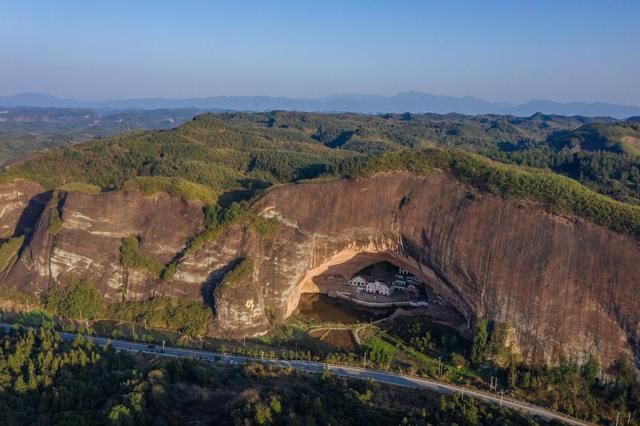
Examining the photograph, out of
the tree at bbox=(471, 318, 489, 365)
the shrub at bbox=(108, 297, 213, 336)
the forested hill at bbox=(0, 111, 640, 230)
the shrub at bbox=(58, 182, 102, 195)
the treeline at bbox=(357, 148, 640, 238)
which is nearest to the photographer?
the tree at bbox=(471, 318, 489, 365)

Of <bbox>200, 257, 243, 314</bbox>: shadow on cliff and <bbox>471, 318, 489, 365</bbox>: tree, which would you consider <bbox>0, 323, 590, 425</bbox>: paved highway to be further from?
<bbox>200, 257, 243, 314</bbox>: shadow on cliff

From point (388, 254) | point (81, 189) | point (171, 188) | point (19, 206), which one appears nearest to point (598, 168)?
point (388, 254)

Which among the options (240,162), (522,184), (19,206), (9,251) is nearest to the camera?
(522,184)

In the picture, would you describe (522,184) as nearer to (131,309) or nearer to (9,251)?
(131,309)

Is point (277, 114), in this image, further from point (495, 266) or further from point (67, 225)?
point (495, 266)

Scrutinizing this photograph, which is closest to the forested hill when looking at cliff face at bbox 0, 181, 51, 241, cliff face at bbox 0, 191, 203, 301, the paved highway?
cliff face at bbox 0, 181, 51, 241
